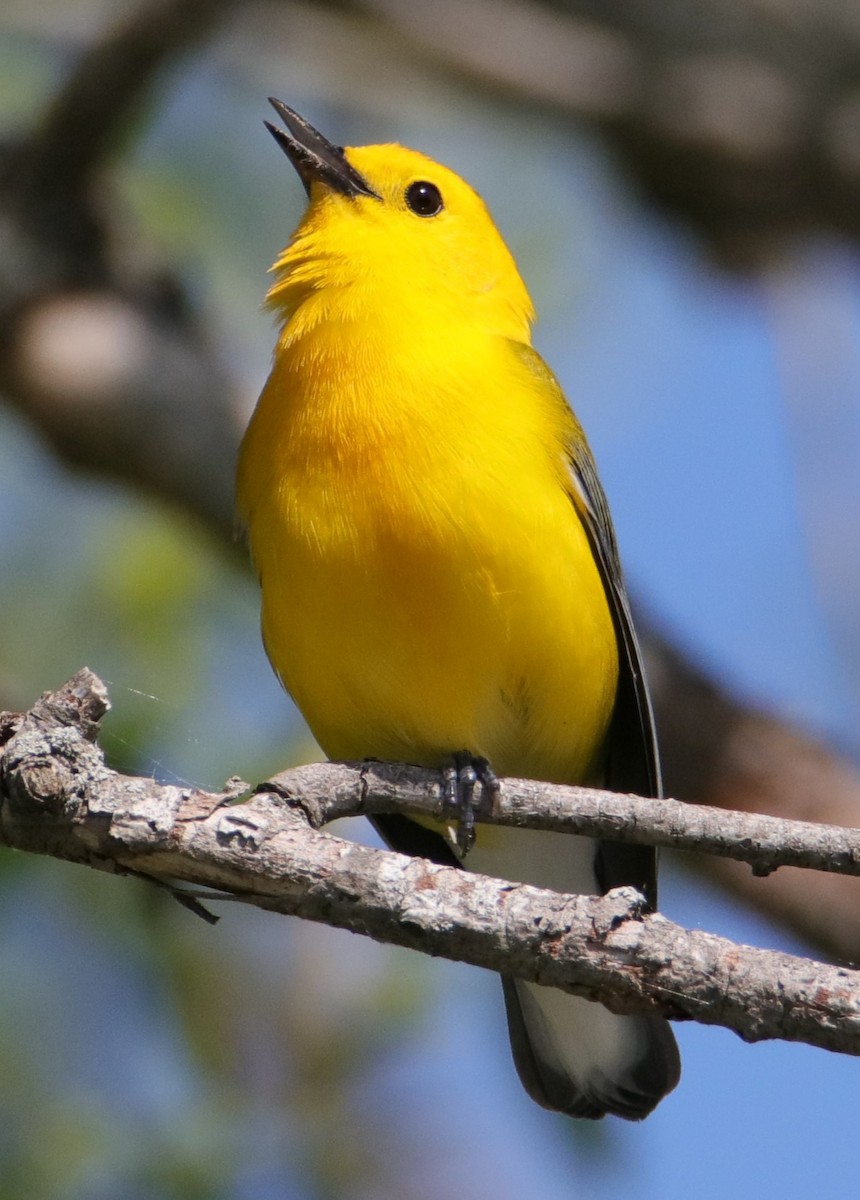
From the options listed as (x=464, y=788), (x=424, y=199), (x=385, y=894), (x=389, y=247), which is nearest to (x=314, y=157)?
(x=424, y=199)

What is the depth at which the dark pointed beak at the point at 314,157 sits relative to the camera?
599 cm

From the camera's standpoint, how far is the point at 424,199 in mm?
6133

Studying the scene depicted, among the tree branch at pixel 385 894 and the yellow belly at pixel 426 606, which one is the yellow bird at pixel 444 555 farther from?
the tree branch at pixel 385 894

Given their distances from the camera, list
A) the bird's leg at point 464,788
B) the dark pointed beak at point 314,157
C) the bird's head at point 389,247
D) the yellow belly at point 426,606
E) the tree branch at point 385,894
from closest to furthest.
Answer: the tree branch at point 385,894 → the bird's leg at point 464,788 → the yellow belly at point 426,606 → the bird's head at point 389,247 → the dark pointed beak at point 314,157

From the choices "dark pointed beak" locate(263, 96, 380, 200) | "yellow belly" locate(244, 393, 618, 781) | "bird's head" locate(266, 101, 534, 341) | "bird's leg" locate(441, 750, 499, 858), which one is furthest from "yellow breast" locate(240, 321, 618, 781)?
"dark pointed beak" locate(263, 96, 380, 200)

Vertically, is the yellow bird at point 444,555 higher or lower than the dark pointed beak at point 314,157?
lower

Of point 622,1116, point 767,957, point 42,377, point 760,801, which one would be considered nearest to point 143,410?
point 42,377

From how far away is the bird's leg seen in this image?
446 cm

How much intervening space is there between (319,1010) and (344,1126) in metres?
0.47

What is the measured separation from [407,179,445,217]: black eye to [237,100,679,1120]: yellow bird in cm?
2

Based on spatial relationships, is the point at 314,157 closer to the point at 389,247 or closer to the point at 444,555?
the point at 389,247

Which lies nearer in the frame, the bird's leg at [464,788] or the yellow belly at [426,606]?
the bird's leg at [464,788]

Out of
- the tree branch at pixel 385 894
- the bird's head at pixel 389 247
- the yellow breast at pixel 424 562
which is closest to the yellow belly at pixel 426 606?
the yellow breast at pixel 424 562

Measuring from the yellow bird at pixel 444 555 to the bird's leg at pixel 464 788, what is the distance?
0.01m
